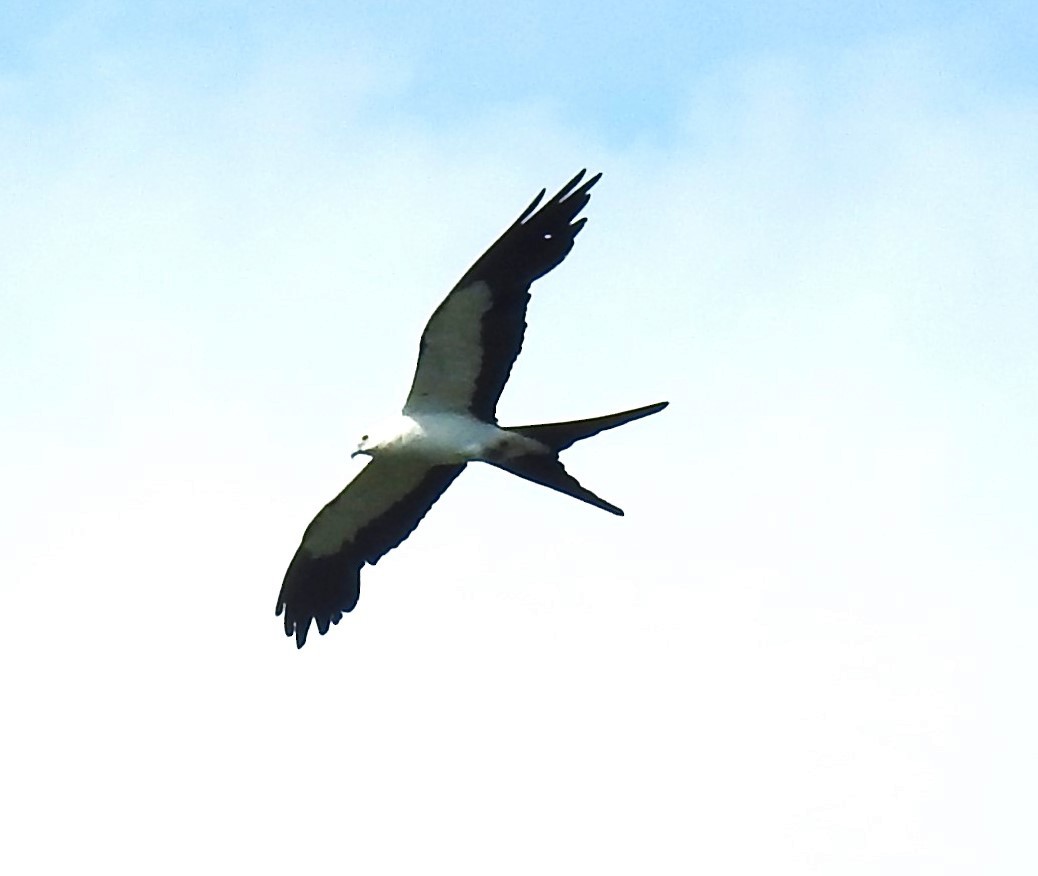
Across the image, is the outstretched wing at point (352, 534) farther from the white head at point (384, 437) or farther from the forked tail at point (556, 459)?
the forked tail at point (556, 459)

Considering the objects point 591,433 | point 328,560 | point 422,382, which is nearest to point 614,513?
point 591,433

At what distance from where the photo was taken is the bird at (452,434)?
52.9 feet

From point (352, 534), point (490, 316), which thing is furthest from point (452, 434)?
point (352, 534)

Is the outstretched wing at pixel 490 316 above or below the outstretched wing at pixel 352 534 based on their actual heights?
above

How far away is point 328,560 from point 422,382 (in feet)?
7.73

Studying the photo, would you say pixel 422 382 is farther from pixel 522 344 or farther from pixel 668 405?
pixel 668 405

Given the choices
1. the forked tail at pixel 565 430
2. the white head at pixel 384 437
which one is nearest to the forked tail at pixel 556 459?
the forked tail at pixel 565 430

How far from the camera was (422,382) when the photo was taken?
55.2ft

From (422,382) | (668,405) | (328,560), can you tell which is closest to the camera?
(668,405)

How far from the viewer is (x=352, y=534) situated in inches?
717

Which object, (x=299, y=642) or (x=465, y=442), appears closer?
(x=465, y=442)

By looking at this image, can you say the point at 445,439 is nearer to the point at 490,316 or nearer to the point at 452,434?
the point at 452,434

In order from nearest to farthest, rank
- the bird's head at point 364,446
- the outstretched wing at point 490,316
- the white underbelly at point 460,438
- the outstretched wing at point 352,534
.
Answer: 1. the outstretched wing at point 490,316
2. the white underbelly at point 460,438
3. the bird's head at point 364,446
4. the outstretched wing at point 352,534

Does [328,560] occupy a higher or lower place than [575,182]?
lower
